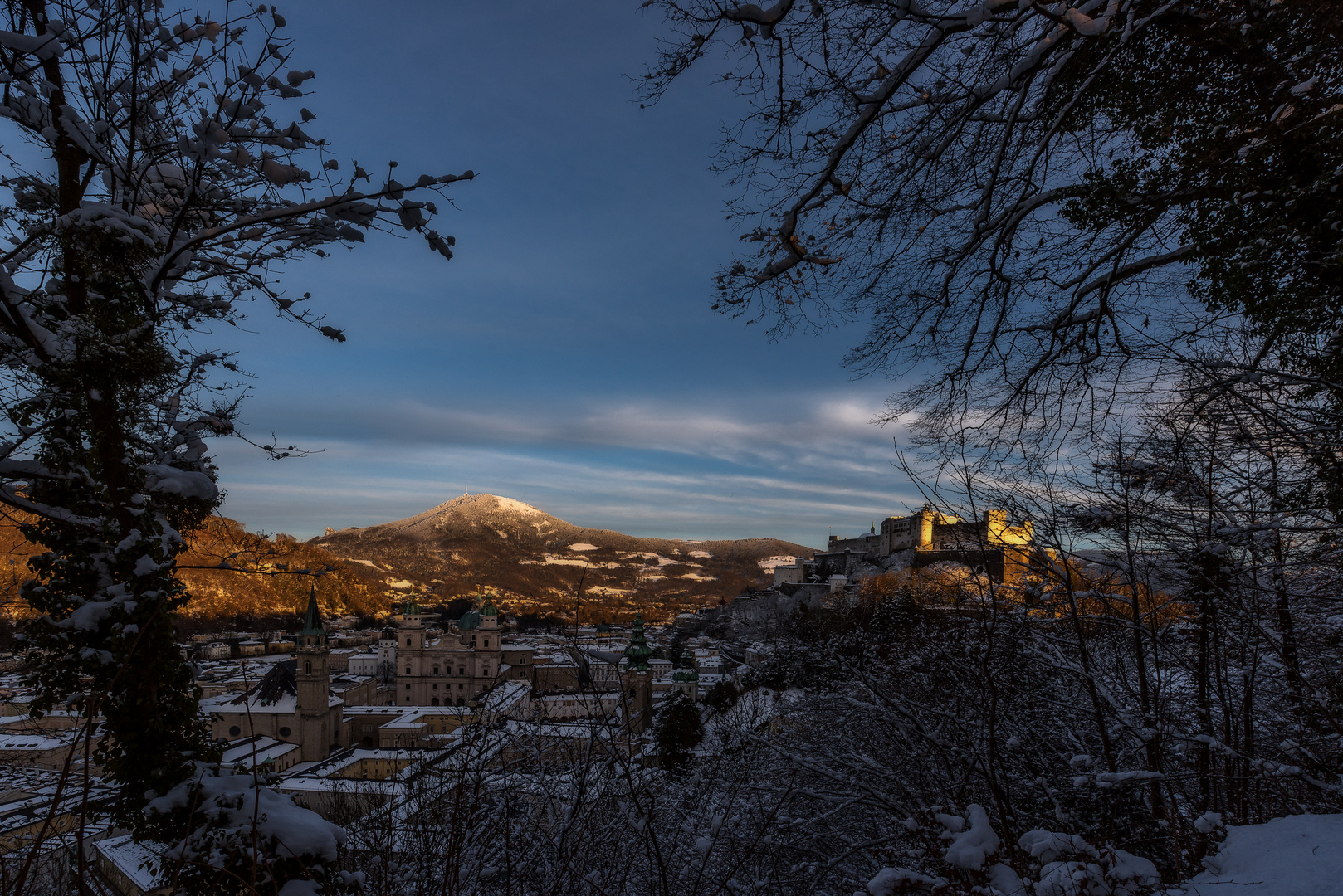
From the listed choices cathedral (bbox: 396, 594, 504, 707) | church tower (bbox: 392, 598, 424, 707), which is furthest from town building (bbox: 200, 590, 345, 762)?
church tower (bbox: 392, 598, 424, 707)

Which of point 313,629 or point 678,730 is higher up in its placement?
point 678,730

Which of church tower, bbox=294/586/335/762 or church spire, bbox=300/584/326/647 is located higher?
church spire, bbox=300/584/326/647

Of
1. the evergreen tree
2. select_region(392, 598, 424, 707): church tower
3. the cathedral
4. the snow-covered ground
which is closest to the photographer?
the snow-covered ground

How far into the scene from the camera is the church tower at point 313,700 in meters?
26.2

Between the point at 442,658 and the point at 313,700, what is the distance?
12.4 metres

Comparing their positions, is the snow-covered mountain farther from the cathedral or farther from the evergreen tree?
the evergreen tree

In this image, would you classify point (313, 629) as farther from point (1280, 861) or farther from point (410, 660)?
point (1280, 861)

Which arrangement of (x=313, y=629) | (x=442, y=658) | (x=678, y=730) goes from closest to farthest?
(x=678, y=730) → (x=313, y=629) → (x=442, y=658)

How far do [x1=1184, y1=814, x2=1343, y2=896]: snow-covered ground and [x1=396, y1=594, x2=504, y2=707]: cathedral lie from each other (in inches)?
1515

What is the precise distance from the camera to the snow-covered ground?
1.63 m

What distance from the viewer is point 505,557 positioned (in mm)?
85188

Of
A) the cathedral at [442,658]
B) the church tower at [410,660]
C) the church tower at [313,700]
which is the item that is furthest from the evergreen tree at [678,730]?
the church tower at [410,660]

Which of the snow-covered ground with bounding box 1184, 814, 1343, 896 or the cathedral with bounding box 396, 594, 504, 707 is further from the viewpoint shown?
the cathedral with bounding box 396, 594, 504, 707

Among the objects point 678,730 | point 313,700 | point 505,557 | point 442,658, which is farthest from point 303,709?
point 505,557
